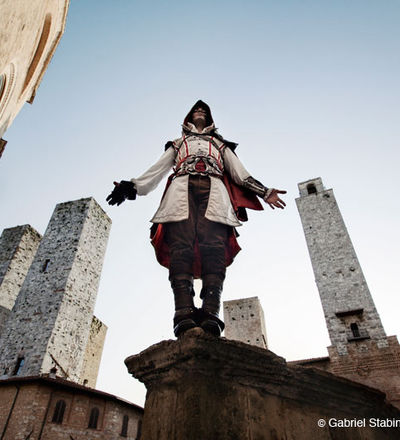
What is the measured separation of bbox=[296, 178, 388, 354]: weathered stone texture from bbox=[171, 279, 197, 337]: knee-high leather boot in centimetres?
1163

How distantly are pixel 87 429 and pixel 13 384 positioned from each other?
136 inches

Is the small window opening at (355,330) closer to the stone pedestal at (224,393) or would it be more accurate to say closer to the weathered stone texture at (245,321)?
the weathered stone texture at (245,321)

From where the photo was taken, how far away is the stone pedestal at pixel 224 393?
66.0 inches

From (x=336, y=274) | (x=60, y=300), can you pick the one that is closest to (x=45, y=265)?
(x=60, y=300)

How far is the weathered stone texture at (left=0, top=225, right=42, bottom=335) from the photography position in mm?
16625

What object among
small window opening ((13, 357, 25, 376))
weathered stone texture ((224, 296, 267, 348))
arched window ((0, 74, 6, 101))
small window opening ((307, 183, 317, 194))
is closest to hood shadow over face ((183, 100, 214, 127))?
arched window ((0, 74, 6, 101))

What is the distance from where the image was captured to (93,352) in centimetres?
1950

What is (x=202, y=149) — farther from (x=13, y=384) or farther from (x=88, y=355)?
(x=88, y=355)

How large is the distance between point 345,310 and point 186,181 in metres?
12.3

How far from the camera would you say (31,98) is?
7098mm

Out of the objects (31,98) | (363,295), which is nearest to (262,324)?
(363,295)

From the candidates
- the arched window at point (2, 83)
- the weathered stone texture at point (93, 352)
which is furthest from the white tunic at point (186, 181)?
the weathered stone texture at point (93, 352)

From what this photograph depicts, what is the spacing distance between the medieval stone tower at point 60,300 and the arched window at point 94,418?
64.6 inches

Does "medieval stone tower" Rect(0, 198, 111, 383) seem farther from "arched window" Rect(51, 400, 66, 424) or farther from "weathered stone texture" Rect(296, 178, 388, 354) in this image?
"weathered stone texture" Rect(296, 178, 388, 354)
